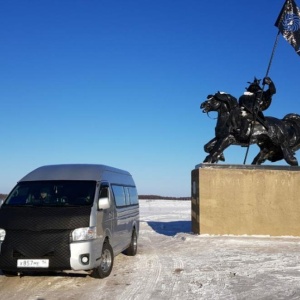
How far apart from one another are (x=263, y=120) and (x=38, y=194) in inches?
351

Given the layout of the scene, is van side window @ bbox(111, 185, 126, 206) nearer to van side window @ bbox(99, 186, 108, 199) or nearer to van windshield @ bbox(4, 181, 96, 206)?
van side window @ bbox(99, 186, 108, 199)

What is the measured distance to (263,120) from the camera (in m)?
14.5

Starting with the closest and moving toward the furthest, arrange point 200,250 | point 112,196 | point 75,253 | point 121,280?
point 75,253
point 121,280
point 112,196
point 200,250

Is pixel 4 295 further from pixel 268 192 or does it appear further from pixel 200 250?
pixel 268 192

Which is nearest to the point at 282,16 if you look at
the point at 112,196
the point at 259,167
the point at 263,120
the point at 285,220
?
the point at 263,120

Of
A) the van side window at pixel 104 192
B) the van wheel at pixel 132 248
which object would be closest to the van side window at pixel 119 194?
the van side window at pixel 104 192

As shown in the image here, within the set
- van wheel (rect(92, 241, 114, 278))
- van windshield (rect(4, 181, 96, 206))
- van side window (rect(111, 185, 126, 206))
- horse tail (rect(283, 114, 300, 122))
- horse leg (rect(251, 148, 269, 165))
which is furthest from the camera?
horse tail (rect(283, 114, 300, 122))

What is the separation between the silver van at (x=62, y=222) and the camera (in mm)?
6738

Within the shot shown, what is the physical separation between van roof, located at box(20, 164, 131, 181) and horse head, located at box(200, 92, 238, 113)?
6.44 metres

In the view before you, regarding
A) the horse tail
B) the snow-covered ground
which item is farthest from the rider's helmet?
the snow-covered ground

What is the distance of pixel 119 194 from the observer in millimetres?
9195

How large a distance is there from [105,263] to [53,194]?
1469mm

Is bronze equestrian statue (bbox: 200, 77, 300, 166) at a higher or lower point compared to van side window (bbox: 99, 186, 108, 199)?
higher

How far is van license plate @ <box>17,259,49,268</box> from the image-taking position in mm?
6695
